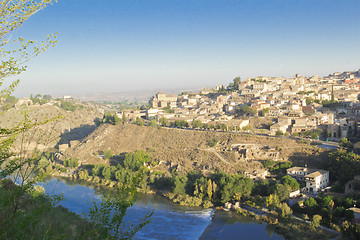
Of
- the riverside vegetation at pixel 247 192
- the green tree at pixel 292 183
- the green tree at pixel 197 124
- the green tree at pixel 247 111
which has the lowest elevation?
the riverside vegetation at pixel 247 192

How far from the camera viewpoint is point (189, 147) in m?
21.4

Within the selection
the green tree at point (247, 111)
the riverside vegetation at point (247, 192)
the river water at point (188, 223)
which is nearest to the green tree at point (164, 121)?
the riverside vegetation at point (247, 192)

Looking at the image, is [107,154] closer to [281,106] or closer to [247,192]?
[247,192]

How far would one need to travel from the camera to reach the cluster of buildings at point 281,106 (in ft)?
68.4

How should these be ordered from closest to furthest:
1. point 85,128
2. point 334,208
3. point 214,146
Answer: point 334,208
point 214,146
point 85,128

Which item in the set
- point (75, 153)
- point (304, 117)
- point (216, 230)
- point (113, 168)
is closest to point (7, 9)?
point (216, 230)

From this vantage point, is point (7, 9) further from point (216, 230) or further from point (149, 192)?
point (149, 192)

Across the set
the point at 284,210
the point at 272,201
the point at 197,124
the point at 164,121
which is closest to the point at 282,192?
the point at 272,201

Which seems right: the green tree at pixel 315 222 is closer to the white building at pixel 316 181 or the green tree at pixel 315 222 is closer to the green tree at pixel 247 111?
the white building at pixel 316 181

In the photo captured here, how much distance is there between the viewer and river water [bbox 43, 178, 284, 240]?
11672 mm

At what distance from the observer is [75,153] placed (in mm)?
24391

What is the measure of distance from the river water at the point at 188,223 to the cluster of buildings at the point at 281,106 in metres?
9.24

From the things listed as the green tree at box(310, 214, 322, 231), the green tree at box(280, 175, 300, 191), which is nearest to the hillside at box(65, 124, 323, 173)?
the green tree at box(280, 175, 300, 191)

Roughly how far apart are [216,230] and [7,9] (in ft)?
36.3
